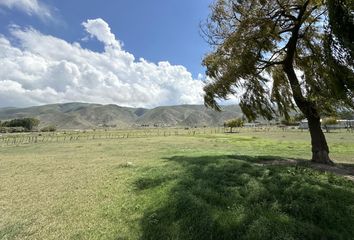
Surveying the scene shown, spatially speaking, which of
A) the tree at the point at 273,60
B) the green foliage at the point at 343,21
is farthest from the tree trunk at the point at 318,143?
the green foliage at the point at 343,21

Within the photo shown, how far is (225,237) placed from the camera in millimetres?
7293

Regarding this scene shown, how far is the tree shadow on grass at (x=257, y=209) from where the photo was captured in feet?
24.3

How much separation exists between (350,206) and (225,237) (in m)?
4.05

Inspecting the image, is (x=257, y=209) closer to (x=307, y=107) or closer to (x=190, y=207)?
(x=190, y=207)

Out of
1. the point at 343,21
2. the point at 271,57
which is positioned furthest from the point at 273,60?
the point at 343,21

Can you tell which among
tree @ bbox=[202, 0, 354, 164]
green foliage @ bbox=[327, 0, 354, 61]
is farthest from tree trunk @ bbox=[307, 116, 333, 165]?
green foliage @ bbox=[327, 0, 354, 61]

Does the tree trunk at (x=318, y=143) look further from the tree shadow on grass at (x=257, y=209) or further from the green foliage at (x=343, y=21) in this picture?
the green foliage at (x=343, y=21)

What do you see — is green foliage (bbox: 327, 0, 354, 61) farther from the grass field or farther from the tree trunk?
the tree trunk

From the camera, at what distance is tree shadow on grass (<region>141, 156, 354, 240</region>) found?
7.42 m

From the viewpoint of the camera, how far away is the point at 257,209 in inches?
333

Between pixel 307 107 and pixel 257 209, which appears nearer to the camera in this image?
pixel 257 209

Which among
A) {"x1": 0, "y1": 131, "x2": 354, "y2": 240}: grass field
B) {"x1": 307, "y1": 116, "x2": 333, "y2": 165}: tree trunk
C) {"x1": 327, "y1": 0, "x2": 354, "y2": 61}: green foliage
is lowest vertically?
{"x1": 0, "y1": 131, "x2": 354, "y2": 240}: grass field

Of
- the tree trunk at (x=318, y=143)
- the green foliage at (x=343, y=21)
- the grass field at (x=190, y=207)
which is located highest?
the green foliage at (x=343, y=21)

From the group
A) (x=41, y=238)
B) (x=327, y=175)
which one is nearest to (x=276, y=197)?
(x=327, y=175)
